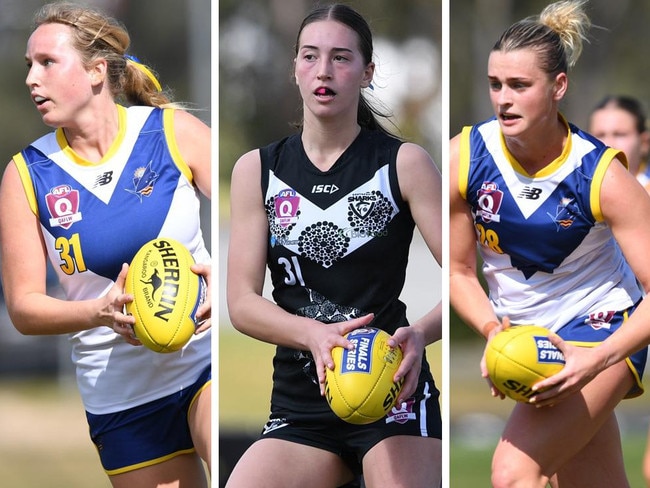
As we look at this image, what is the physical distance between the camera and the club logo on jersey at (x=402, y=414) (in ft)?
9.52

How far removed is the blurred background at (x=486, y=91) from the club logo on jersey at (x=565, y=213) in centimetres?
234

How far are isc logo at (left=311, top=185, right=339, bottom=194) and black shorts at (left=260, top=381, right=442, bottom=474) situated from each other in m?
0.60

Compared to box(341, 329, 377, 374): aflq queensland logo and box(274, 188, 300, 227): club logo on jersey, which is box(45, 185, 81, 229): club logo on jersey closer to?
box(274, 188, 300, 227): club logo on jersey

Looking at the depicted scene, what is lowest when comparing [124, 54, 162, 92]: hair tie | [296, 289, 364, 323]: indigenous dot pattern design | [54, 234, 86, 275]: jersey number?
[296, 289, 364, 323]: indigenous dot pattern design

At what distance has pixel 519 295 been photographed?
324cm

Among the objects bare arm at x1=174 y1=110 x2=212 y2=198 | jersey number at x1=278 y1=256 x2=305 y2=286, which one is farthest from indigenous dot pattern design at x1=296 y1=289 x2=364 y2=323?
bare arm at x1=174 y1=110 x2=212 y2=198

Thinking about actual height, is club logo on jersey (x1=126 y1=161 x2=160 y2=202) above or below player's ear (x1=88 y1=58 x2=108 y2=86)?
below

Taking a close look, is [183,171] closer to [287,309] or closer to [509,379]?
[287,309]

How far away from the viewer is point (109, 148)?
10.8ft

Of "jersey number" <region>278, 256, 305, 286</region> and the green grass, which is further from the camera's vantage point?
the green grass

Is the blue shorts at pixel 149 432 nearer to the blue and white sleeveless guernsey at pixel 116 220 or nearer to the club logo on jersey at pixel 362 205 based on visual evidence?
the blue and white sleeveless guernsey at pixel 116 220

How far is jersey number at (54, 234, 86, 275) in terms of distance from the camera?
10.5ft

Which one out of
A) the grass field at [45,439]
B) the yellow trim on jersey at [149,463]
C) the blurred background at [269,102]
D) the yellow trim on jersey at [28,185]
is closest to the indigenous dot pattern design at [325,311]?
the yellow trim on jersey at [149,463]

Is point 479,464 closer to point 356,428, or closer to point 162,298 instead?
point 356,428
